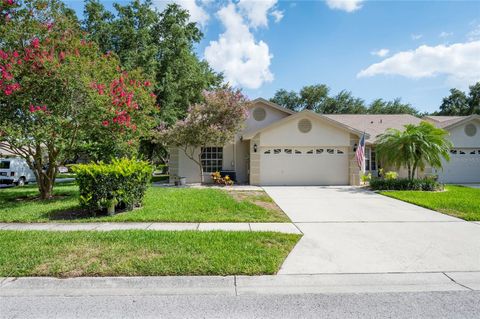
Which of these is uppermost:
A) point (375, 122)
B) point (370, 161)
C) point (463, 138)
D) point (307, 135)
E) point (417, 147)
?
point (375, 122)

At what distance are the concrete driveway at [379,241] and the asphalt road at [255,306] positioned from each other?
2.60 ft

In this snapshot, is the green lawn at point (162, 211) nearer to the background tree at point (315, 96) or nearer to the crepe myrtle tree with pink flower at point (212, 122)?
the crepe myrtle tree with pink flower at point (212, 122)

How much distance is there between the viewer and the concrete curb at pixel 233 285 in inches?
153

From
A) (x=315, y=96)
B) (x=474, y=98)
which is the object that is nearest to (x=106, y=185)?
(x=315, y=96)

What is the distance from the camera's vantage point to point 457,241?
236 inches

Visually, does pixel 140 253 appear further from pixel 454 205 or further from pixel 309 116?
pixel 309 116

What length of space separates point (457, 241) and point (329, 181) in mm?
11399

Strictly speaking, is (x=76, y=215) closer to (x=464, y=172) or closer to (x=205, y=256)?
(x=205, y=256)

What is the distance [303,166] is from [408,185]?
5.56 metres

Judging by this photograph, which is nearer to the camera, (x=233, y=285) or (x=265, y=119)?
(x=233, y=285)

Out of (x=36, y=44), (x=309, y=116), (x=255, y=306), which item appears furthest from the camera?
(x=309, y=116)

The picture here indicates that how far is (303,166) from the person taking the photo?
56.9 ft

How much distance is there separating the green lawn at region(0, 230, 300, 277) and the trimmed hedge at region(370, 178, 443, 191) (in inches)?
422

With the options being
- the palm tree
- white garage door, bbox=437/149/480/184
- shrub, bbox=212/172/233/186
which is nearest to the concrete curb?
the palm tree
